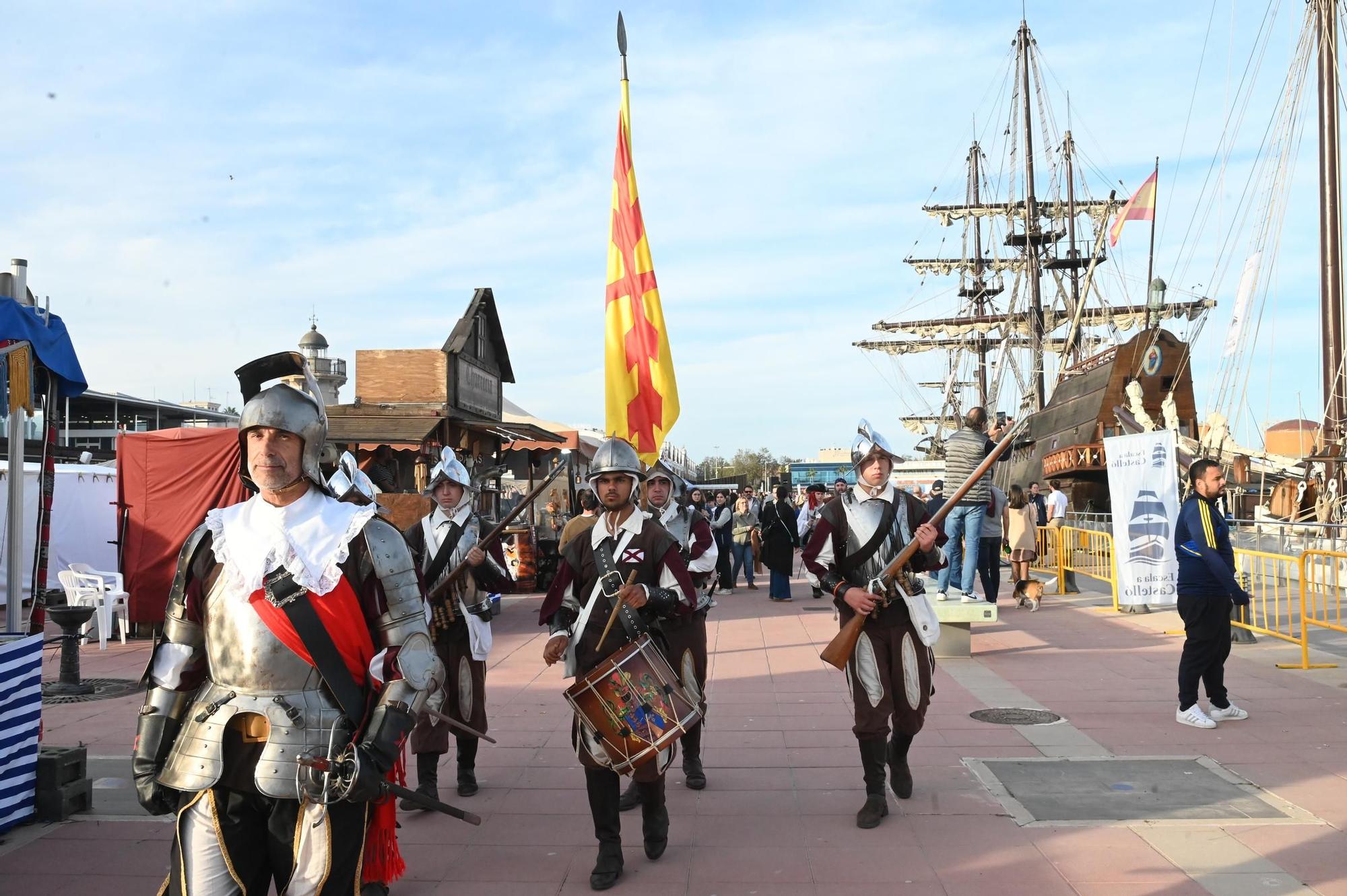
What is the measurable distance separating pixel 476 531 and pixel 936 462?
191ft

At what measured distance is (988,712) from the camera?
7.66m

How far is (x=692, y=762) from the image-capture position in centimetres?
598

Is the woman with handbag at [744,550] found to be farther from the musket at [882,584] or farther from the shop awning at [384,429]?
the musket at [882,584]

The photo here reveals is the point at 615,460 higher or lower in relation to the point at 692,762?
higher

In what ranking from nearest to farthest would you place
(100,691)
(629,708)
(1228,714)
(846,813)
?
(629,708) < (846,813) < (1228,714) < (100,691)

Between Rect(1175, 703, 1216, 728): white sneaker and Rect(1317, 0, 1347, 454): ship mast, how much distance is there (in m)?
14.0

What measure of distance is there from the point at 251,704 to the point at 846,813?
11.6ft

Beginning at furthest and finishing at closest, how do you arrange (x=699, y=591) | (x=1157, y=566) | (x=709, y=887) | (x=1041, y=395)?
(x=1041, y=395), (x=1157, y=566), (x=699, y=591), (x=709, y=887)

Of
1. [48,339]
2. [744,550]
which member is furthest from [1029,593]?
[48,339]

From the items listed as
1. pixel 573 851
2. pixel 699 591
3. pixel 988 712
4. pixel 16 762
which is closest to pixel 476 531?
pixel 699 591

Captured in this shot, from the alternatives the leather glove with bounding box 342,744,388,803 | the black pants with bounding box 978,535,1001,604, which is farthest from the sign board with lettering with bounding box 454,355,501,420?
the leather glove with bounding box 342,744,388,803

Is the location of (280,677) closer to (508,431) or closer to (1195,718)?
(1195,718)

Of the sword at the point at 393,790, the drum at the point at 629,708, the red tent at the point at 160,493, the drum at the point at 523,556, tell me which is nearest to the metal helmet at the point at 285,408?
the sword at the point at 393,790

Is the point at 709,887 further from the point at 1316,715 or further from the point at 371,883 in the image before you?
the point at 1316,715
